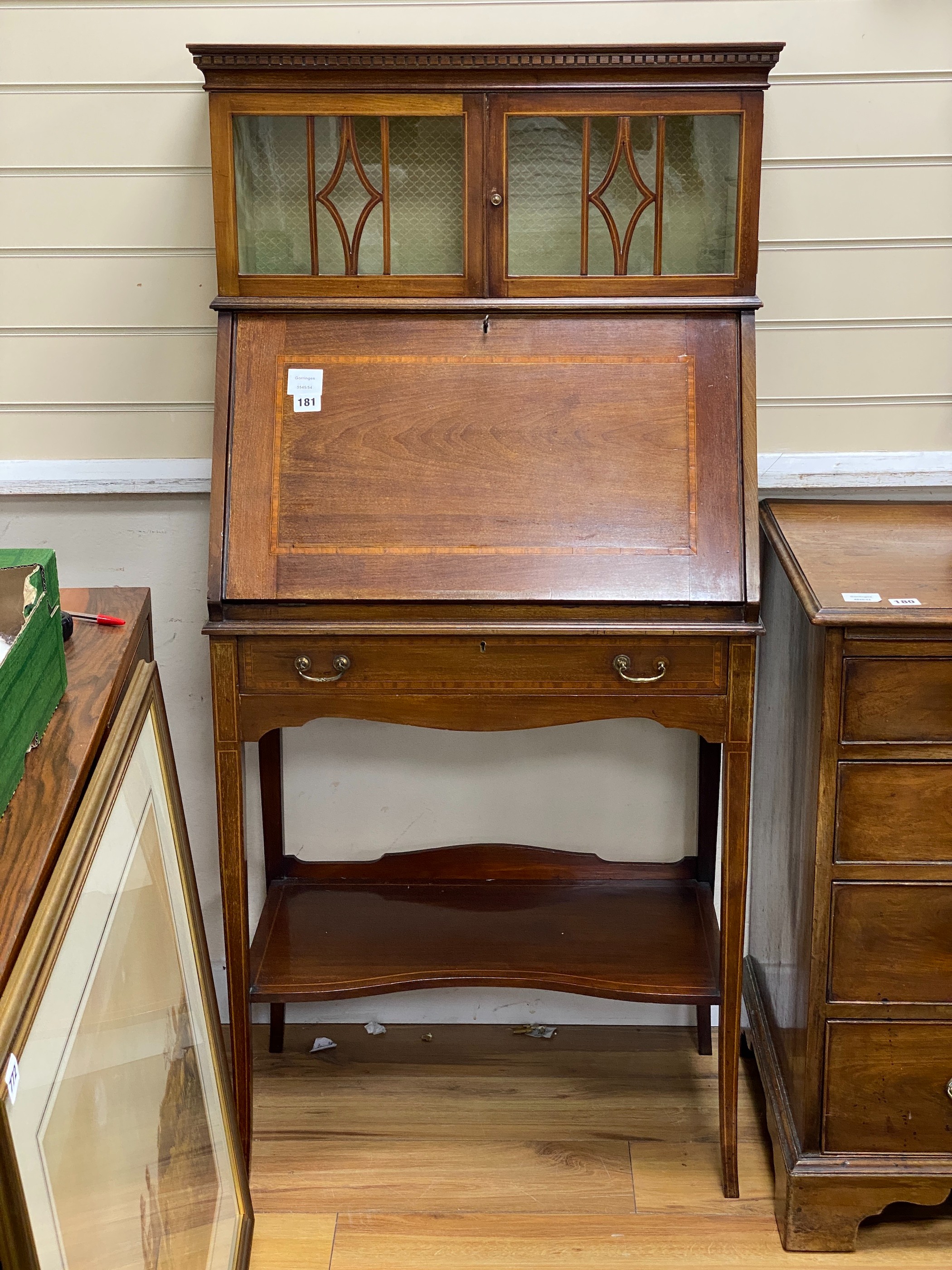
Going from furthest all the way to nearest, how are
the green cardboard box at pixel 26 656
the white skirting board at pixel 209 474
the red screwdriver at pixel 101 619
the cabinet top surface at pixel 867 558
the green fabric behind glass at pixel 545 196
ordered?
the white skirting board at pixel 209 474
the green fabric behind glass at pixel 545 196
the cabinet top surface at pixel 867 558
the red screwdriver at pixel 101 619
the green cardboard box at pixel 26 656

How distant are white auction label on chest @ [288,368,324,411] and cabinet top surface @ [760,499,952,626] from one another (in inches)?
31.9

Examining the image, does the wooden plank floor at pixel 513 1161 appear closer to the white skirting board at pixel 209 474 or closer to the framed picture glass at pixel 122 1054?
the framed picture glass at pixel 122 1054

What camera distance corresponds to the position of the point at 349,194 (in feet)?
6.42

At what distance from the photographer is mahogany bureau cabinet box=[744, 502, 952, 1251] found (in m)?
1.69

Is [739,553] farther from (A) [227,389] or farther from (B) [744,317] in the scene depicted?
(A) [227,389]

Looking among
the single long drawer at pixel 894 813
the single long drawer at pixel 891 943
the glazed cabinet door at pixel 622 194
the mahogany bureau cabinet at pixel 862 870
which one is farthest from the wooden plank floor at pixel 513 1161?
the glazed cabinet door at pixel 622 194

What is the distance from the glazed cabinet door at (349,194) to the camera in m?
1.87

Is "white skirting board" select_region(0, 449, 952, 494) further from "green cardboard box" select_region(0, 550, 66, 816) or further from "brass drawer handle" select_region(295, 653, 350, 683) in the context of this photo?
"green cardboard box" select_region(0, 550, 66, 816)

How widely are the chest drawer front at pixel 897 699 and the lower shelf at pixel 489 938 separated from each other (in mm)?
577

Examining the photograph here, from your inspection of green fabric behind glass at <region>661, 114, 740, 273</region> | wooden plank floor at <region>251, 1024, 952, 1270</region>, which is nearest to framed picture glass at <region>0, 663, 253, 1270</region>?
wooden plank floor at <region>251, 1024, 952, 1270</region>

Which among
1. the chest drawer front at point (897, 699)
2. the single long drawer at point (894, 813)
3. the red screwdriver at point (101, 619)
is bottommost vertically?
the single long drawer at point (894, 813)

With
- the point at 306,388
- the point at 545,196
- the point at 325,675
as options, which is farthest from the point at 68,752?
the point at 545,196

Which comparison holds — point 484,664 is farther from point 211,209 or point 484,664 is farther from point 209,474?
point 211,209

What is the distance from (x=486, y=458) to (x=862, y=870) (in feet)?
2.88
